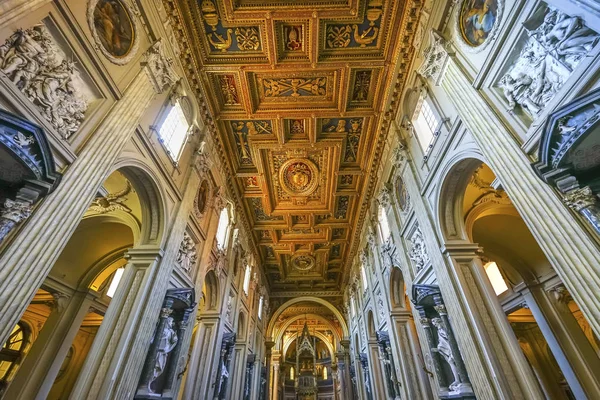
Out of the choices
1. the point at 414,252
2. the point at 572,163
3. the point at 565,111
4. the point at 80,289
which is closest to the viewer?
the point at 565,111

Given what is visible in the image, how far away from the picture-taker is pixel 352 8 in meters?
8.09

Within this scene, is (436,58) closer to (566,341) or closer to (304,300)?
(566,341)

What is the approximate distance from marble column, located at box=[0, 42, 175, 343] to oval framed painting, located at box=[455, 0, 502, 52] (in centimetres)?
691

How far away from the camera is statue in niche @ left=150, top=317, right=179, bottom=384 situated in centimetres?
659

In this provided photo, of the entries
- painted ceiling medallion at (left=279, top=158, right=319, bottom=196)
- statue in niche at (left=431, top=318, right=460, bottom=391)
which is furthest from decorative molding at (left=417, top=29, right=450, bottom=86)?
painted ceiling medallion at (left=279, top=158, right=319, bottom=196)

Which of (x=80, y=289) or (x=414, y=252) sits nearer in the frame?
(x=414, y=252)

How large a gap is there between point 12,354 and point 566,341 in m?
19.1

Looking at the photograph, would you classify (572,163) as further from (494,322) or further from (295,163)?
(295,163)

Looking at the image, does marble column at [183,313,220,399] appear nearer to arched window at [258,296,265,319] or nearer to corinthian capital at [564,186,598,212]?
arched window at [258,296,265,319]

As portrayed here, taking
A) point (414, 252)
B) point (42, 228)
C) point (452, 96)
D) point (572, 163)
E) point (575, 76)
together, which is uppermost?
point (452, 96)

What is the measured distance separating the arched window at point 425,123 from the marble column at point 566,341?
591cm

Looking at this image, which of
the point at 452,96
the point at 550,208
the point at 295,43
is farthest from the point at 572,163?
the point at 295,43

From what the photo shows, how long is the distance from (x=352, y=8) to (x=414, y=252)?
729 cm

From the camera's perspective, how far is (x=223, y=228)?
12.9 m
